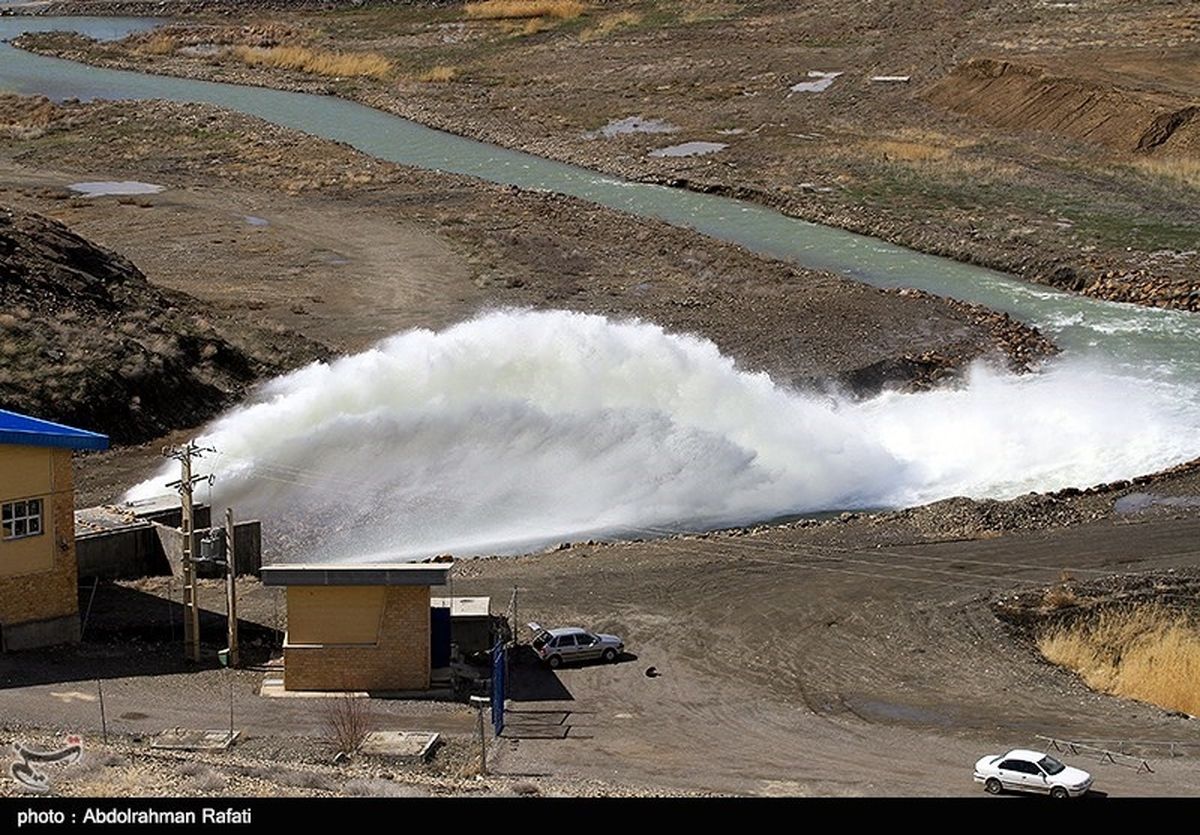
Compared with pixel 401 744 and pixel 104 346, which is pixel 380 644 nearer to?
pixel 401 744

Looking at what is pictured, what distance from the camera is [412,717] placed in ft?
117

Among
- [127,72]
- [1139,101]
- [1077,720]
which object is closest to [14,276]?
[1077,720]

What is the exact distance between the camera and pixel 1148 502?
167 feet

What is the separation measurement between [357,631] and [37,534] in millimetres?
7027

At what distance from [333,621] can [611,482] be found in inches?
673

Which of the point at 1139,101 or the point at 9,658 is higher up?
the point at 1139,101

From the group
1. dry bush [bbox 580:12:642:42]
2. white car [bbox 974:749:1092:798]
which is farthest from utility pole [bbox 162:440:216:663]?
dry bush [bbox 580:12:642:42]

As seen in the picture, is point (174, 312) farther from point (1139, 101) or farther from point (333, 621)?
point (1139, 101)

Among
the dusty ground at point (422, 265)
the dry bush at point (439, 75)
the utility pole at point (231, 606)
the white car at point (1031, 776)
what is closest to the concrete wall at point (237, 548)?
the utility pole at point (231, 606)


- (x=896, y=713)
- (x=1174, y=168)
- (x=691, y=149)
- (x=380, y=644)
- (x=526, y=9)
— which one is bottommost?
(x=896, y=713)

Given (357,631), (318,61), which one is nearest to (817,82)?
A: (318,61)

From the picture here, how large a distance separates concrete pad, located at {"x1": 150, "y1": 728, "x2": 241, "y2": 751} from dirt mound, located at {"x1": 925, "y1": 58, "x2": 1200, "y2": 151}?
72.3 meters

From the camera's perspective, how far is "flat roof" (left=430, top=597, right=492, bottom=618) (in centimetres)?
3906

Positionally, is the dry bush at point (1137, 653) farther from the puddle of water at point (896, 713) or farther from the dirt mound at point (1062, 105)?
the dirt mound at point (1062, 105)
